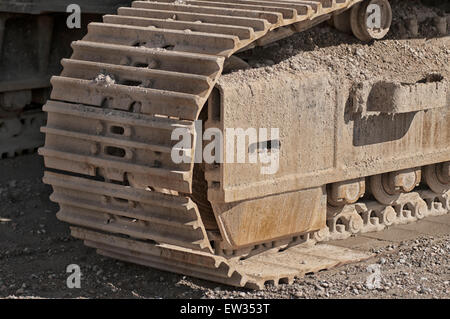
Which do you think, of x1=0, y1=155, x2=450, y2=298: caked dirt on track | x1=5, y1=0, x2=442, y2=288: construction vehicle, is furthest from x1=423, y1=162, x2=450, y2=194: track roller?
x1=5, y1=0, x2=442, y2=288: construction vehicle

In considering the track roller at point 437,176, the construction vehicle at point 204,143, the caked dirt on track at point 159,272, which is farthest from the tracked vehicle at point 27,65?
the track roller at point 437,176

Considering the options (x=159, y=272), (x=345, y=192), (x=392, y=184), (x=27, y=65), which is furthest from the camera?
(x=27, y=65)

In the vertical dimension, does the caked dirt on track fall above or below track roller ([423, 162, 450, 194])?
below

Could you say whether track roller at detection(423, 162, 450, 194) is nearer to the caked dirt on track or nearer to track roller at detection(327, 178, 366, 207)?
the caked dirt on track

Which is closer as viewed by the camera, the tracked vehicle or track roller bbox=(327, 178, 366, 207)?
track roller bbox=(327, 178, 366, 207)

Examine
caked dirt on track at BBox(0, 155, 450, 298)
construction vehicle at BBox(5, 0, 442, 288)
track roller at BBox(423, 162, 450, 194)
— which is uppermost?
construction vehicle at BBox(5, 0, 442, 288)

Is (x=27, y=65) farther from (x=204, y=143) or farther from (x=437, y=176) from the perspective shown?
(x=204, y=143)

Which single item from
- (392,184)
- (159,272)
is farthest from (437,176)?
(159,272)

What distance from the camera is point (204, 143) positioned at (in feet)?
27.1

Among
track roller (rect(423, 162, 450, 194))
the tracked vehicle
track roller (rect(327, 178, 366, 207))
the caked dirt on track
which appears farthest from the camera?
the tracked vehicle

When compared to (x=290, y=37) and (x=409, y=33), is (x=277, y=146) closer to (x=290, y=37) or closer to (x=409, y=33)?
(x=290, y=37)

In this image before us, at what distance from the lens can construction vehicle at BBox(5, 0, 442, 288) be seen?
26.2 feet

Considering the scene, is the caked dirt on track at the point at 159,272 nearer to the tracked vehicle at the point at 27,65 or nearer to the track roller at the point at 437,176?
the track roller at the point at 437,176

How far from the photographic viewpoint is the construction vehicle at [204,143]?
26.2 feet
